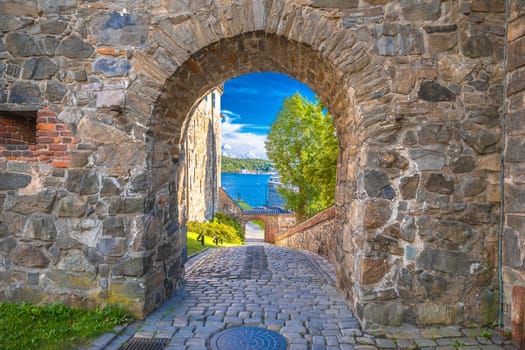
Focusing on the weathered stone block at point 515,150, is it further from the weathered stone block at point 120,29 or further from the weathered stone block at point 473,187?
the weathered stone block at point 120,29

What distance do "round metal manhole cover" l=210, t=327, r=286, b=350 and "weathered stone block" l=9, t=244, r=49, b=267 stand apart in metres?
2.26

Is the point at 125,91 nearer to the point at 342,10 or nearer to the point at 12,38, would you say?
the point at 12,38

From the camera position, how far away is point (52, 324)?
3648mm

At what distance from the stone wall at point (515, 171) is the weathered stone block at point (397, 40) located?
932mm

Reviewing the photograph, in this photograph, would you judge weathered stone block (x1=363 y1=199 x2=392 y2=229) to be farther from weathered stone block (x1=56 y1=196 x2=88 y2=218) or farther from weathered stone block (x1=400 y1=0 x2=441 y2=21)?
weathered stone block (x1=56 y1=196 x2=88 y2=218)

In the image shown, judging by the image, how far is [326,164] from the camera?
1292 cm

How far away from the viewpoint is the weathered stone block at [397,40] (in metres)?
3.71

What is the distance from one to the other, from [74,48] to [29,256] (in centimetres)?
250

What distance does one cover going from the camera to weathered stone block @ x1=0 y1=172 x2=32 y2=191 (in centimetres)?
398

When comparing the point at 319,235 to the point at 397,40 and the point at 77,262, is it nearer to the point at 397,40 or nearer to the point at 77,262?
the point at 397,40

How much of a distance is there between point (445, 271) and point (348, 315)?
124 centimetres

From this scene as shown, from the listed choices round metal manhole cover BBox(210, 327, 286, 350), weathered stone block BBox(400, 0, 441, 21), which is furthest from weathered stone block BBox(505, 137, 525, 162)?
round metal manhole cover BBox(210, 327, 286, 350)

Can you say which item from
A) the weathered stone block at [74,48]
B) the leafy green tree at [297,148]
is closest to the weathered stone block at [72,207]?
the weathered stone block at [74,48]

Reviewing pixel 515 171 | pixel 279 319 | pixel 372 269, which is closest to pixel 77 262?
pixel 279 319
